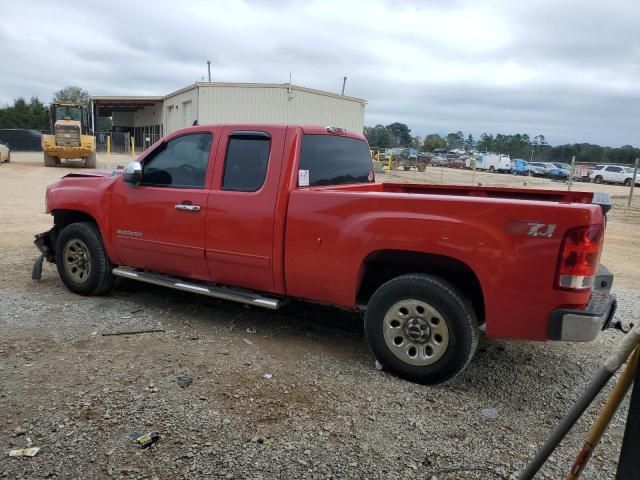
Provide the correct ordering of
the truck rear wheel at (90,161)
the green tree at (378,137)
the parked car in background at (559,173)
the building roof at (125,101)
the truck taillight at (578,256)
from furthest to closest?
the green tree at (378,137) → the parked car in background at (559,173) → the building roof at (125,101) → the truck rear wheel at (90,161) → the truck taillight at (578,256)

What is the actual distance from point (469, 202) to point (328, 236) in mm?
1117

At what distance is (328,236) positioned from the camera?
13.5 feet

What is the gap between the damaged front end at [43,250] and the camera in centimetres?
609

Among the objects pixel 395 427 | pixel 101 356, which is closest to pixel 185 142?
pixel 101 356

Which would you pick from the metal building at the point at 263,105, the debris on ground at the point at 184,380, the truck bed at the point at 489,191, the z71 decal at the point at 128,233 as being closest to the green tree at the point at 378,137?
the metal building at the point at 263,105

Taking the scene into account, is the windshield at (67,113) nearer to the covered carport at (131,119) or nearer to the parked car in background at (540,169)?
the covered carport at (131,119)

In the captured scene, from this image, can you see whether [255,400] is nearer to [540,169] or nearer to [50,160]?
[50,160]

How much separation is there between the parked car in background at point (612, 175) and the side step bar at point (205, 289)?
39740 millimetres

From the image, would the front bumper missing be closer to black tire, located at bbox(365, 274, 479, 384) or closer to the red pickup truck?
the red pickup truck

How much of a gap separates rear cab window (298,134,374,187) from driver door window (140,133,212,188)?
3.07 feet

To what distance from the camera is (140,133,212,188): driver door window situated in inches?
193

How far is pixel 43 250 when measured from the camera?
20.0 feet

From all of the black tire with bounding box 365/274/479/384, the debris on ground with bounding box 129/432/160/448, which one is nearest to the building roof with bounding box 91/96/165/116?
the black tire with bounding box 365/274/479/384

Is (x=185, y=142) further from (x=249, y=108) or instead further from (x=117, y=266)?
(x=249, y=108)
